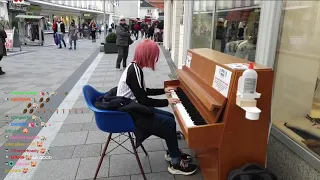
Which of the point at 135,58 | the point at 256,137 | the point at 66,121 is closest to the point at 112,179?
the point at 135,58

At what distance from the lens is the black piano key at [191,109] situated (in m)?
2.21

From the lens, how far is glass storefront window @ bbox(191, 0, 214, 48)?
17.6ft

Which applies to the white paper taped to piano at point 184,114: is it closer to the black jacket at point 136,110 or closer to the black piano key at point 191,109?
the black piano key at point 191,109

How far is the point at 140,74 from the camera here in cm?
255

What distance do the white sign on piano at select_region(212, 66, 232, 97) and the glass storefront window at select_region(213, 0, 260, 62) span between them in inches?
41.0

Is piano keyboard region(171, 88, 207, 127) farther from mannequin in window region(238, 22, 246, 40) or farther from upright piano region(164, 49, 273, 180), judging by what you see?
mannequin in window region(238, 22, 246, 40)

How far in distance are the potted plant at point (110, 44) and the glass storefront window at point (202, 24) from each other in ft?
22.9

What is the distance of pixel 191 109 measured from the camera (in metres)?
2.50

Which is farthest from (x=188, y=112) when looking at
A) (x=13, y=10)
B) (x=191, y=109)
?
(x=13, y=10)

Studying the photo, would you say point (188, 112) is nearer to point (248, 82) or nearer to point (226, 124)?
point (226, 124)

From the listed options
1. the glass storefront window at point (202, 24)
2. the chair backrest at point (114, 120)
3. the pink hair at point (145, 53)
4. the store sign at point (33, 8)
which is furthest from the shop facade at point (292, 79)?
the store sign at point (33, 8)

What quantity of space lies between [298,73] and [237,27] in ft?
5.25

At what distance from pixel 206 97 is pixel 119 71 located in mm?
6720

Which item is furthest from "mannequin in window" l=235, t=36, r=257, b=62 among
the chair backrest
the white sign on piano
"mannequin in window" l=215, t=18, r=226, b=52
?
the chair backrest
